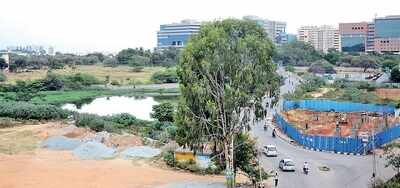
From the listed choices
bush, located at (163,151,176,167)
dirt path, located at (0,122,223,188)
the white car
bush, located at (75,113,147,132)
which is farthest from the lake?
the white car

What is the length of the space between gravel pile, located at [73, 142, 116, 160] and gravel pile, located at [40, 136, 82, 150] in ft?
4.83

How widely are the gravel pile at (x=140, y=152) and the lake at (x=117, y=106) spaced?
98.4ft

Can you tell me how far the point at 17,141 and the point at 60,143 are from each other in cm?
405

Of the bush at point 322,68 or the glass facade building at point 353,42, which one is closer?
the bush at point 322,68

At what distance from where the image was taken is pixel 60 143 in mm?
41188

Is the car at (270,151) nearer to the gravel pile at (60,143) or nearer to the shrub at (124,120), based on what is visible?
the gravel pile at (60,143)

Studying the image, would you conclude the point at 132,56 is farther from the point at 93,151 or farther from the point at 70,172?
the point at 70,172

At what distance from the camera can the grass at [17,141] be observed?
130ft

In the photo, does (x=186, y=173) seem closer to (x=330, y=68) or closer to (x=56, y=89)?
(x=56, y=89)

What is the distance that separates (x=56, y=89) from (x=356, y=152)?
2682 inches

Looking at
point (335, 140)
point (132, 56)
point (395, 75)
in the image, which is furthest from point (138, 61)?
point (335, 140)

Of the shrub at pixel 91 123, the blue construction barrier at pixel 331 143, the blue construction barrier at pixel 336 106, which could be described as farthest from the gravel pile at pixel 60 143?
the blue construction barrier at pixel 336 106

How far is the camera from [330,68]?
122 m

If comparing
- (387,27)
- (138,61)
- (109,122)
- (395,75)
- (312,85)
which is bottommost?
(109,122)
